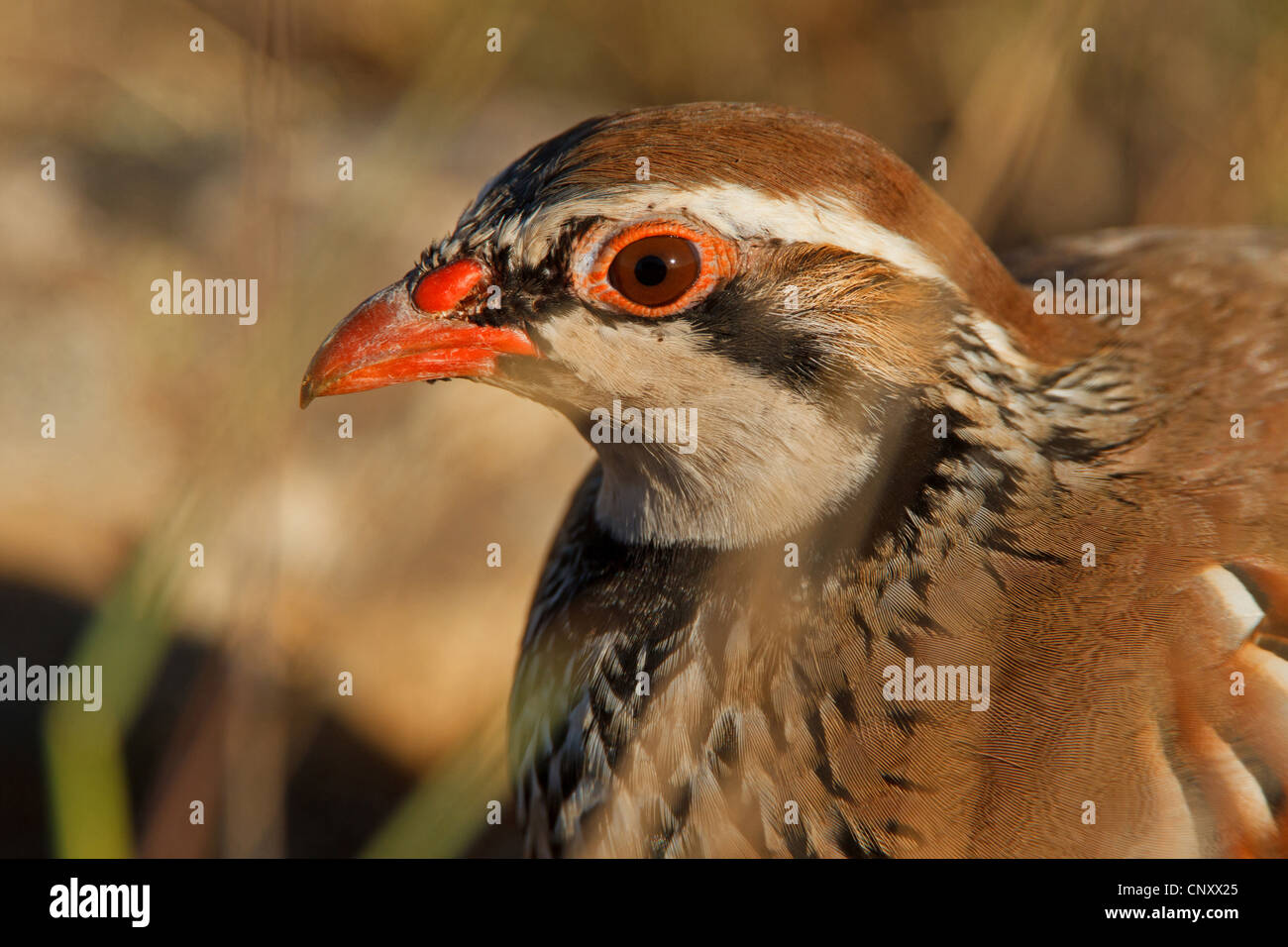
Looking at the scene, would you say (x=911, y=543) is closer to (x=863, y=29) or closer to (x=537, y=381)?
(x=537, y=381)

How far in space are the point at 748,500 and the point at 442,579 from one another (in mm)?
2311

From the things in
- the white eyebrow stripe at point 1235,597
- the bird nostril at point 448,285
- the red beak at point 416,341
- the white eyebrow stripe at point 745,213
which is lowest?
the white eyebrow stripe at point 1235,597

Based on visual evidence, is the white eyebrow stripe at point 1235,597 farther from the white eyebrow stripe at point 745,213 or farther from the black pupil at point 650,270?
the black pupil at point 650,270

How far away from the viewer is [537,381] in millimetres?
2668

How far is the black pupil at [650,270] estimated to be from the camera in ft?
8.10

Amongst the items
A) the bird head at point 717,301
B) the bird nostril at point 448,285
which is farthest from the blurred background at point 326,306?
the bird head at point 717,301

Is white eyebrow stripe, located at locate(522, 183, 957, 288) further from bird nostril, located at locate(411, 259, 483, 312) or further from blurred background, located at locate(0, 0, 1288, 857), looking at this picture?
blurred background, located at locate(0, 0, 1288, 857)

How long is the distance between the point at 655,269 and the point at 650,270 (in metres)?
0.01

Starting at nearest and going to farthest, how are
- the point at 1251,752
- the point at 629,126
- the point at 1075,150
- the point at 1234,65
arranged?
the point at 1251,752, the point at 629,126, the point at 1234,65, the point at 1075,150

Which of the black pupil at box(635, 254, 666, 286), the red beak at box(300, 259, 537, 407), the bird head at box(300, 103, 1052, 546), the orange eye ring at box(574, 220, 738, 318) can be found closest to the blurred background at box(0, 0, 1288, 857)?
the red beak at box(300, 259, 537, 407)

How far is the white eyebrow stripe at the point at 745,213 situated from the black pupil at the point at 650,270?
3.4 inches

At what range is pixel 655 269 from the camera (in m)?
2.47

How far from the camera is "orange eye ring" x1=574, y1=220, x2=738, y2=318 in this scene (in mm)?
2455
